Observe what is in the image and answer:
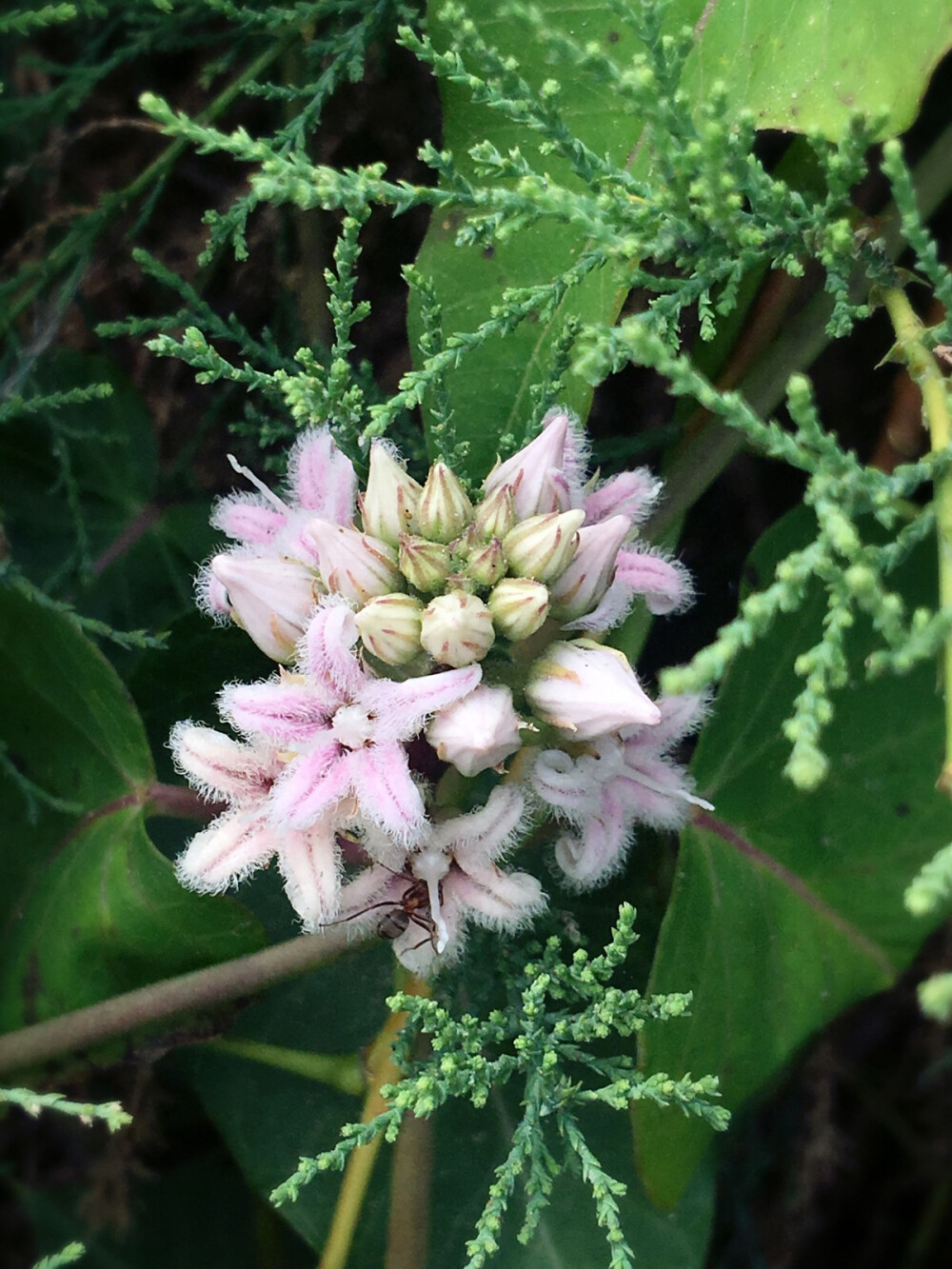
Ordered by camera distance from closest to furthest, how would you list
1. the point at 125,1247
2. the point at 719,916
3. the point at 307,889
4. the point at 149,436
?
the point at 307,889
the point at 719,916
the point at 149,436
the point at 125,1247

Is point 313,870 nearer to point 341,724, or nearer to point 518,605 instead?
point 341,724

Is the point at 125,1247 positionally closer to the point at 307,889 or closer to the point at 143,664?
the point at 143,664

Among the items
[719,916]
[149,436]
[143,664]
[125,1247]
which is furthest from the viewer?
[125,1247]

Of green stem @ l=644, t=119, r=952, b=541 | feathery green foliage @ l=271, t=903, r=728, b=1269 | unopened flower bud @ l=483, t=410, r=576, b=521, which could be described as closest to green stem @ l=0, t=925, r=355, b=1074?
feathery green foliage @ l=271, t=903, r=728, b=1269

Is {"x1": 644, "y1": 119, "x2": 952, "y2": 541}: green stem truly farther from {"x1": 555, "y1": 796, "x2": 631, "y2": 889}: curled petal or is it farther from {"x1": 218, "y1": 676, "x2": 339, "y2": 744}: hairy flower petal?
{"x1": 218, "y1": 676, "x2": 339, "y2": 744}: hairy flower petal

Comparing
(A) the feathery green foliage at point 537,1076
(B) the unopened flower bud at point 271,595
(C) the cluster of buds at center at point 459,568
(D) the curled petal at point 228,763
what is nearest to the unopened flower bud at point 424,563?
(C) the cluster of buds at center at point 459,568

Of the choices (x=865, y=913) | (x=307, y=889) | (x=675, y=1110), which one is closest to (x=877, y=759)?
(x=865, y=913)

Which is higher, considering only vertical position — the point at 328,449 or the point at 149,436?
the point at 328,449

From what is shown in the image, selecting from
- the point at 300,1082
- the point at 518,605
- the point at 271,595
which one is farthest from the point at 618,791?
the point at 300,1082
